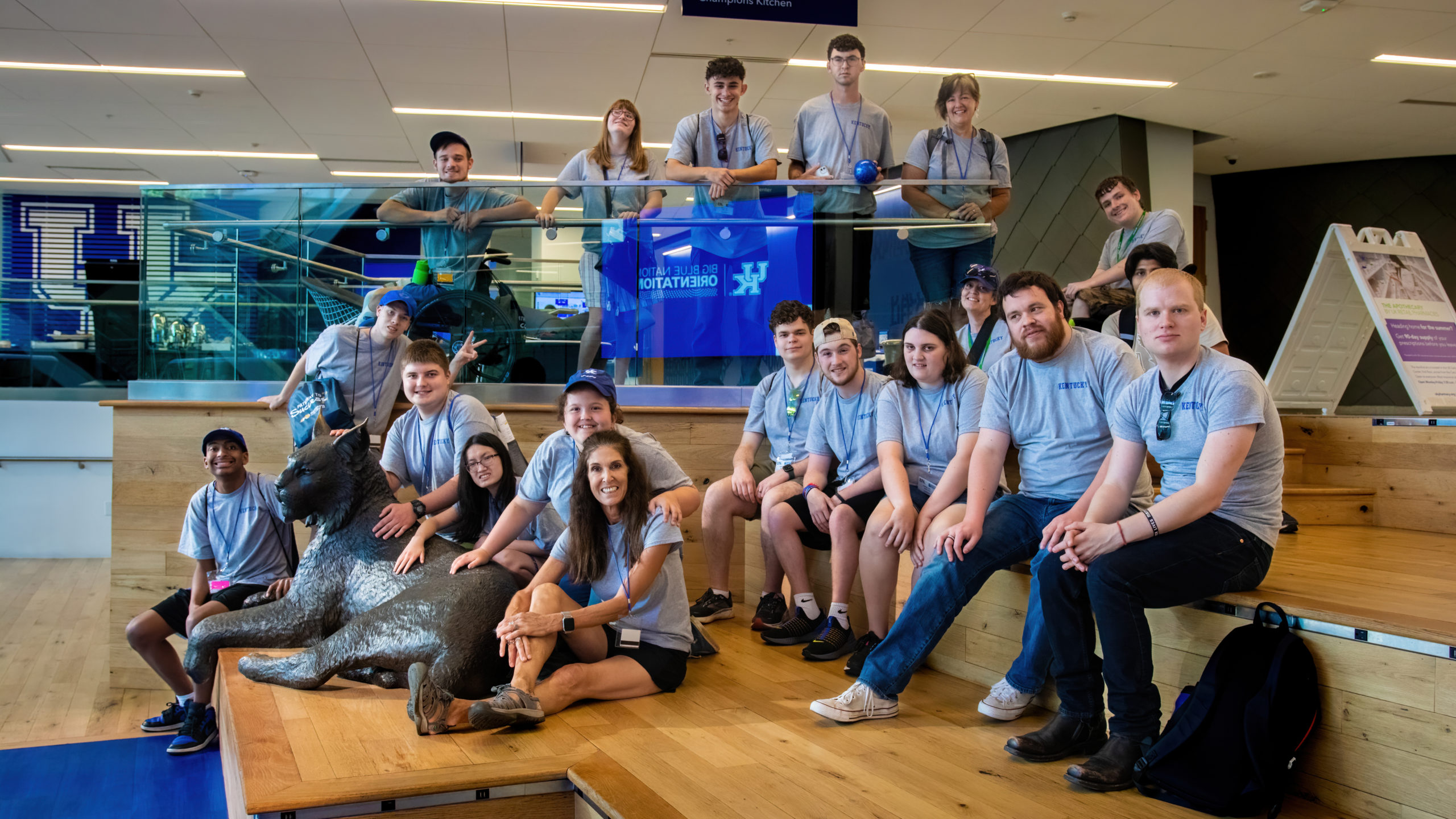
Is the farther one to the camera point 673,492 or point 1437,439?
point 1437,439

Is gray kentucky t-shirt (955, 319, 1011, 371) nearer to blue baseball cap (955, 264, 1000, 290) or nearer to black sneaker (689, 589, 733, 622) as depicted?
blue baseball cap (955, 264, 1000, 290)

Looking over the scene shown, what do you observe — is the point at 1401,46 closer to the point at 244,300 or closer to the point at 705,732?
the point at 705,732

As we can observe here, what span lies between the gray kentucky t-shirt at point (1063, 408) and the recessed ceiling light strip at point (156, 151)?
9.64 metres

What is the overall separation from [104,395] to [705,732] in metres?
9.33

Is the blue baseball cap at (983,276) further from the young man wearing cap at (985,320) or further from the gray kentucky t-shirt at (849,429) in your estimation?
the gray kentucky t-shirt at (849,429)

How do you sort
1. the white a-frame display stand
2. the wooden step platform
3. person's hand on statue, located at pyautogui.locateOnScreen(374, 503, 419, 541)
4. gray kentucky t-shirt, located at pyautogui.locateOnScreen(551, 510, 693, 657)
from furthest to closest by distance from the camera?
the white a-frame display stand
person's hand on statue, located at pyautogui.locateOnScreen(374, 503, 419, 541)
gray kentucky t-shirt, located at pyautogui.locateOnScreen(551, 510, 693, 657)
the wooden step platform

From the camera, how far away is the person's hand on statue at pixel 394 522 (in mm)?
3348

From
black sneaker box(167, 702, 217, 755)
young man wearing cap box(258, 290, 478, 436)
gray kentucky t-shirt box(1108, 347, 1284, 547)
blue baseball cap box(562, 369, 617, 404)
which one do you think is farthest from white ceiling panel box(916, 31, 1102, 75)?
black sneaker box(167, 702, 217, 755)

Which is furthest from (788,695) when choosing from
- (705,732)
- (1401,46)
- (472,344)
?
(1401,46)

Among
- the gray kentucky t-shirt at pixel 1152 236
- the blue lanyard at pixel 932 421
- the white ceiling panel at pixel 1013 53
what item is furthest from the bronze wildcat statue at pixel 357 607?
the white ceiling panel at pixel 1013 53

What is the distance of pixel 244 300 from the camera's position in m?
5.04

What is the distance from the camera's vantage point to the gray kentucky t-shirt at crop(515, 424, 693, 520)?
3316mm

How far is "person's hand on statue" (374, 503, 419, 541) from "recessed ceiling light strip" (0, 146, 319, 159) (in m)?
8.46

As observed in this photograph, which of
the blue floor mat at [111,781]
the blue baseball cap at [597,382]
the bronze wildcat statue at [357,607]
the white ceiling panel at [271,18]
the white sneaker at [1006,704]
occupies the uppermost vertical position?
the white ceiling panel at [271,18]
